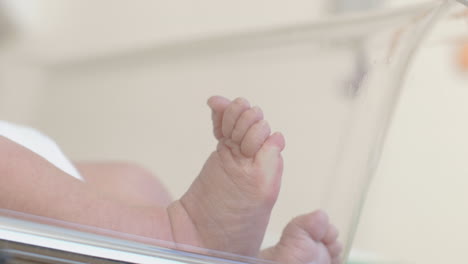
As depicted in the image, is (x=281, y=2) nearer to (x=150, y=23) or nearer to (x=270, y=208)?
(x=150, y=23)

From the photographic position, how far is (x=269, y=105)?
54 cm

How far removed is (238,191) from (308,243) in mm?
79

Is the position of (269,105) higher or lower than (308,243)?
higher

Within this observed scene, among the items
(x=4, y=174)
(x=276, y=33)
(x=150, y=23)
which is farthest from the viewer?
(x=150, y=23)

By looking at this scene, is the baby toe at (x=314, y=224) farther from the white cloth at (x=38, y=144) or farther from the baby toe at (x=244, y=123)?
the white cloth at (x=38, y=144)

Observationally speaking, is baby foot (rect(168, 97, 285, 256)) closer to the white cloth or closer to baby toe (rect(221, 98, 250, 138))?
baby toe (rect(221, 98, 250, 138))

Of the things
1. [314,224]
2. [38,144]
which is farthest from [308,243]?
[38,144]

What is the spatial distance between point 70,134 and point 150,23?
38 centimetres

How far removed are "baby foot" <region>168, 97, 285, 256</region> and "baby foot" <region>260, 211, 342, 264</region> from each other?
→ 2 cm

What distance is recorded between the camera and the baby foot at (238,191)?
47cm

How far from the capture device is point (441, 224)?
0.56 meters

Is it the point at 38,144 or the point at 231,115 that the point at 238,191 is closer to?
the point at 231,115

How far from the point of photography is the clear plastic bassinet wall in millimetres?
515

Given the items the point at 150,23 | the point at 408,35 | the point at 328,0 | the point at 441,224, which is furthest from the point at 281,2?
the point at 441,224
